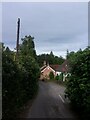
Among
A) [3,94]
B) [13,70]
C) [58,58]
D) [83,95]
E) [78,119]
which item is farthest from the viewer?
[58,58]

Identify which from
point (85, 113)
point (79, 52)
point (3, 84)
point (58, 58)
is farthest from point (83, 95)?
point (58, 58)

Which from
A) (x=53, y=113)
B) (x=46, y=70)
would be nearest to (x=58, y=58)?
(x=46, y=70)

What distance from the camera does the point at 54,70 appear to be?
99188mm

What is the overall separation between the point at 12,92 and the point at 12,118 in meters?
2.11

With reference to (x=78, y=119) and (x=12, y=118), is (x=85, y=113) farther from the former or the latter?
(x=12, y=118)

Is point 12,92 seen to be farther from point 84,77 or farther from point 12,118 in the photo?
point 84,77

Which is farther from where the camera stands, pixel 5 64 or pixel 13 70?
pixel 13 70

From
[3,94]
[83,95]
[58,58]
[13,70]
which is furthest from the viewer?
[58,58]

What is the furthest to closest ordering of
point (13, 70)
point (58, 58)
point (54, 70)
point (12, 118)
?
point (58, 58) → point (54, 70) → point (12, 118) → point (13, 70)

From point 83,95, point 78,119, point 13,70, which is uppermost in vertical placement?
point 13,70

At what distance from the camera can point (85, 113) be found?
64.3 ft

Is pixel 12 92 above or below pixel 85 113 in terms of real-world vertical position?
above

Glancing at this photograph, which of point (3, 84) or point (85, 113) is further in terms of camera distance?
point (85, 113)

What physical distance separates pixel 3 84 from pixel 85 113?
683cm
